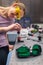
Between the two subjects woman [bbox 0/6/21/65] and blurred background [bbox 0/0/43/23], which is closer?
woman [bbox 0/6/21/65]

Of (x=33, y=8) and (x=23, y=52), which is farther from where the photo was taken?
(x=33, y=8)

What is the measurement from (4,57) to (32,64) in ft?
1.34

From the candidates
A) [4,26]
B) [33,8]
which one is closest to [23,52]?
[4,26]

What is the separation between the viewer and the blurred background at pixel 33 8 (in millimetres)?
3186

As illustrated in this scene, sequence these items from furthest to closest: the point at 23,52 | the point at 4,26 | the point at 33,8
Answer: the point at 33,8
the point at 4,26
the point at 23,52

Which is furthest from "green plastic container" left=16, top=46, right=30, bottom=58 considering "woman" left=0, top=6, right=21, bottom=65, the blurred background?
the blurred background

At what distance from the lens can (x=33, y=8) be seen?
3.21 metres

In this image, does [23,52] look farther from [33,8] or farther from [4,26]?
[33,8]

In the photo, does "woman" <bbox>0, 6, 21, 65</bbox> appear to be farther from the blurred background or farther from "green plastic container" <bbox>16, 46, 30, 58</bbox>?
the blurred background

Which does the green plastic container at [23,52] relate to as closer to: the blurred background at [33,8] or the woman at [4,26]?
the woman at [4,26]

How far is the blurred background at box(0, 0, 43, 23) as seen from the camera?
3.19 meters

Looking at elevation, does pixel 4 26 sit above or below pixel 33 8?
above

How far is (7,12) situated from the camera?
151 cm

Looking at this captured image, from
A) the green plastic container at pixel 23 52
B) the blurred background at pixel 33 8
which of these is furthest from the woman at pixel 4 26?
the blurred background at pixel 33 8
